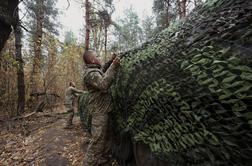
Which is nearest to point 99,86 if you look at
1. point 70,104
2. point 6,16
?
point 6,16

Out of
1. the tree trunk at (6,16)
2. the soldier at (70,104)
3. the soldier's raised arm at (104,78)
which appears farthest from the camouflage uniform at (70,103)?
the soldier's raised arm at (104,78)

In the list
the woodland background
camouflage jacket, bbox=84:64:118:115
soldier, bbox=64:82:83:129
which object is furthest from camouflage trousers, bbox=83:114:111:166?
soldier, bbox=64:82:83:129

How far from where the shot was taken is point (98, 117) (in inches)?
152

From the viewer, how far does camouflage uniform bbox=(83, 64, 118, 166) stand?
371 centimetres

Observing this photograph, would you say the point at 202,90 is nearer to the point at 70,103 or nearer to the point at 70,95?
the point at 70,103

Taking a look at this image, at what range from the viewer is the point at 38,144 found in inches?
247

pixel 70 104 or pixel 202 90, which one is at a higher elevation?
pixel 202 90

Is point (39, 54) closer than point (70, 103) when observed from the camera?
No

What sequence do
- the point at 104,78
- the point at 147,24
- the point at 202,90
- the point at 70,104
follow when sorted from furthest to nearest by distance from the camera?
the point at 147,24
the point at 70,104
the point at 104,78
the point at 202,90

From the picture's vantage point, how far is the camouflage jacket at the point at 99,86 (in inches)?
135

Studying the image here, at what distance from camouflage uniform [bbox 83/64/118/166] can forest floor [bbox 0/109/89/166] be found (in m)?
1.15

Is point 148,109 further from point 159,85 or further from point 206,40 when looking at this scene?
point 206,40

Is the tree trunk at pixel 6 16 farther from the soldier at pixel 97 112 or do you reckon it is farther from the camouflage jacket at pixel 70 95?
the camouflage jacket at pixel 70 95

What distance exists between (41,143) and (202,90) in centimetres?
569
